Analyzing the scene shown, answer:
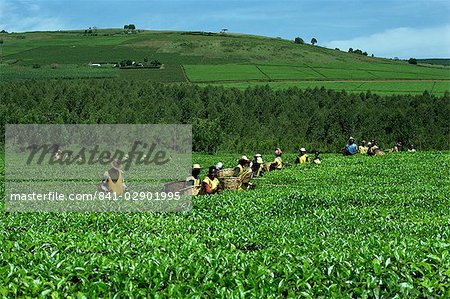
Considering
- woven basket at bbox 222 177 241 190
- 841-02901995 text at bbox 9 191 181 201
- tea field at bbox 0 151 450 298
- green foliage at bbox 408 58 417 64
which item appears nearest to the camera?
tea field at bbox 0 151 450 298

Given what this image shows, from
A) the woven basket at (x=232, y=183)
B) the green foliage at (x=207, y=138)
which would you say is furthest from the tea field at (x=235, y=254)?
the green foliage at (x=207, y=138)

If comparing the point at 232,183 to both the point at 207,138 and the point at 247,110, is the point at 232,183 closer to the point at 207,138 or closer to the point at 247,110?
the point at 207,138

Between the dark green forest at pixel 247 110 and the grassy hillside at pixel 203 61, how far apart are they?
12.7 m

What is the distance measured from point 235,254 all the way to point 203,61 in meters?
153

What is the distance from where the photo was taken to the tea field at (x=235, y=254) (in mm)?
6891

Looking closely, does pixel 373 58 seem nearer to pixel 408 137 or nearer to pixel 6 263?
pixel 408 137

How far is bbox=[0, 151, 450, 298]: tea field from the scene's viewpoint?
6.89 m

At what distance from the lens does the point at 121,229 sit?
1243 centimetres

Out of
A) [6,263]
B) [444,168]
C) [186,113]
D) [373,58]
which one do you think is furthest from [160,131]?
[373,58]

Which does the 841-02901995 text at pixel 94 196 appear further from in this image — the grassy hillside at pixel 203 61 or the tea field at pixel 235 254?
the grassy hillside at pixel 203 61

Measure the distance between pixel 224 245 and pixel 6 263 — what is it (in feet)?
12.7

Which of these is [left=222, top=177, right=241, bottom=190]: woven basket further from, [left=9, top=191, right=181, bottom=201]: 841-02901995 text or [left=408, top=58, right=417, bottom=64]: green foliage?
[left=408, top=58, right=417, bottom=64]: green foliage

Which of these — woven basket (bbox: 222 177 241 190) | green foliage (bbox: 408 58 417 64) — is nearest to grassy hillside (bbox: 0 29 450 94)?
green foliage (bbox: 408 58 417 64)

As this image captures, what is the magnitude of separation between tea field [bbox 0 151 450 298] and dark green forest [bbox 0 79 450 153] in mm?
66687
